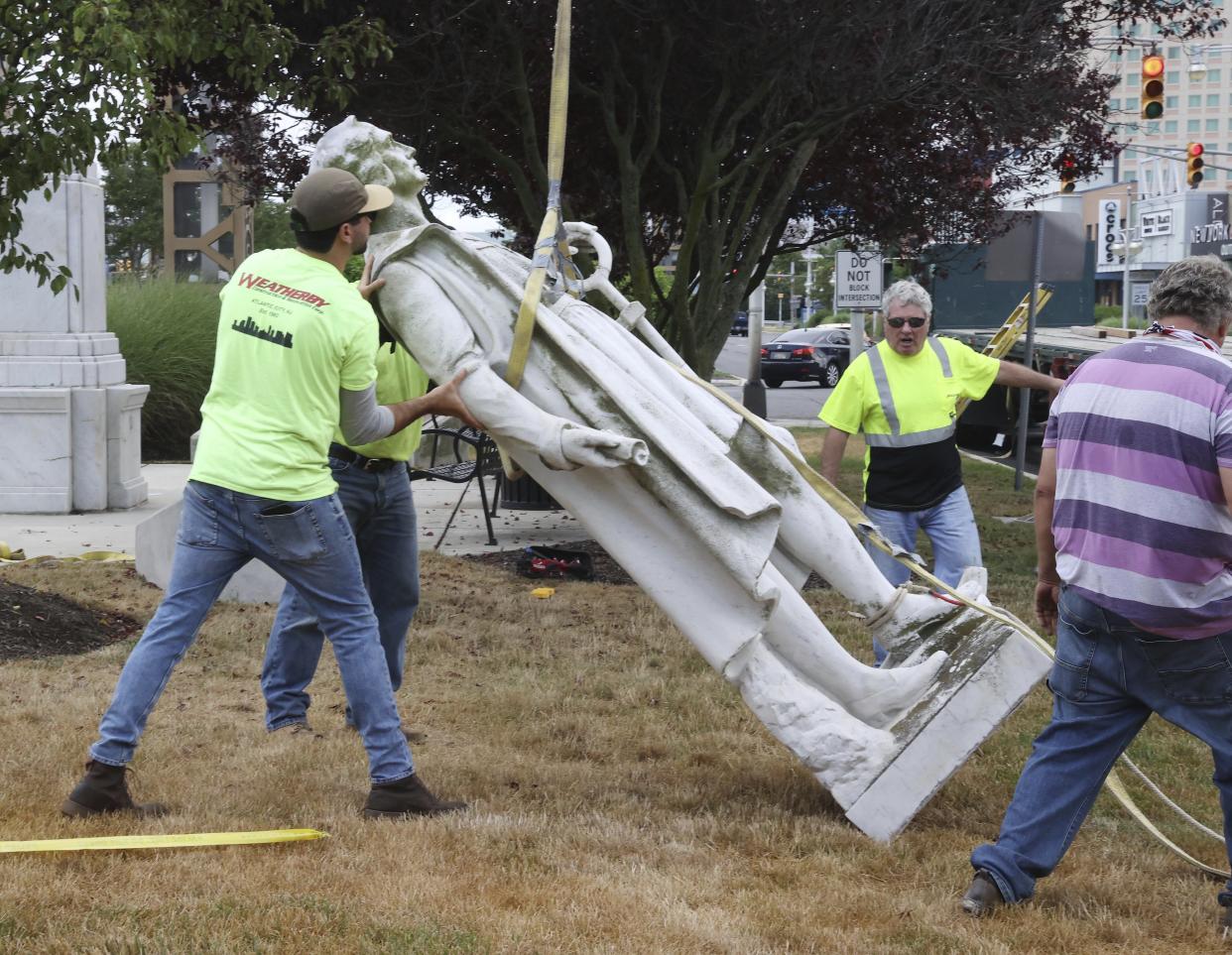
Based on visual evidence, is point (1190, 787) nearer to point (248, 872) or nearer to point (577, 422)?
point (577, 422)

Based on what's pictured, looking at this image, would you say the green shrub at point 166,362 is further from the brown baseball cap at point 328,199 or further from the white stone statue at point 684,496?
the brown baseball cap at point 328,199

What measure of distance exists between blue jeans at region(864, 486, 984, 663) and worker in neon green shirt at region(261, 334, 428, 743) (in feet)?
6.59

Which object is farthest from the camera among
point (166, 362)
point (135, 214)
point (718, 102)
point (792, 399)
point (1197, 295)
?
point (135, 214)

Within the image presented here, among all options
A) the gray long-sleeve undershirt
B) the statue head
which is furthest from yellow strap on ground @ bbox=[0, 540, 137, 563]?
the gray long-sleeve undershirt

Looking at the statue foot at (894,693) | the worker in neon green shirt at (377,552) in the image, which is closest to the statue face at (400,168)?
the worker in neon green shirt at (377,552)

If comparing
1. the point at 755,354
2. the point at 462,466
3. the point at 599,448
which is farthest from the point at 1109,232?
the point at 599,448

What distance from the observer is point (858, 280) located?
1747cm

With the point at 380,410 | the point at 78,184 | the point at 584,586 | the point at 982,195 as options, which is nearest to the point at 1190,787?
the point at 380,410

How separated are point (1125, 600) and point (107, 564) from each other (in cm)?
672

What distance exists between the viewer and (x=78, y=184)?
10711 mm

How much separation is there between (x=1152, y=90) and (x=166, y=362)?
44.4 ft

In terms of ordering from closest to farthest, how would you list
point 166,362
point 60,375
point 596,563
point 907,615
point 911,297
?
point 907,615, point 911,297, point 596,563, point 60,375, point 166,362

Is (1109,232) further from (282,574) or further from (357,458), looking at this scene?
(282,574)

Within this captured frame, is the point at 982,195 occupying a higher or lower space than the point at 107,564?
higher
